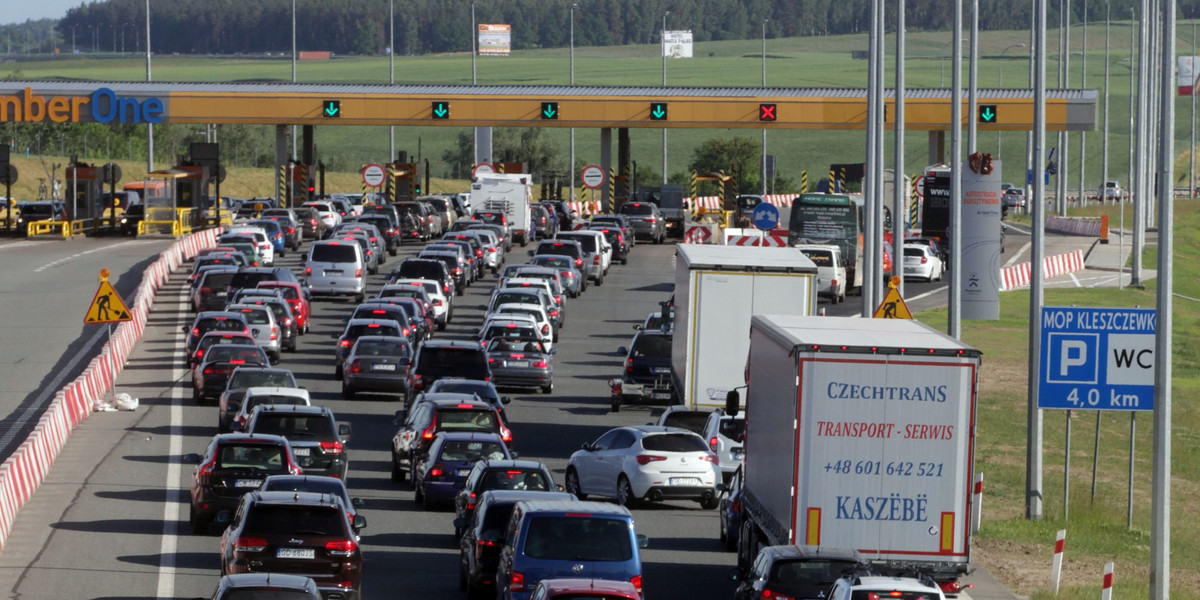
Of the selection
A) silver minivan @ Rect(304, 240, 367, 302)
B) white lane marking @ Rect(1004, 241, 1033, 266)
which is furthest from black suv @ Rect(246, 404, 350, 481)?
white lane marking @ Rect(1004, 241, 1033, 266)

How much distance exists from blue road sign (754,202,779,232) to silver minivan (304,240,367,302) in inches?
627

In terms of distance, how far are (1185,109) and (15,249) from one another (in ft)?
512

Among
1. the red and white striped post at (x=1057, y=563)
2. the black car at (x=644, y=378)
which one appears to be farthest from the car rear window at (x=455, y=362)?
the red and white striped post at (x=1057, y=563)

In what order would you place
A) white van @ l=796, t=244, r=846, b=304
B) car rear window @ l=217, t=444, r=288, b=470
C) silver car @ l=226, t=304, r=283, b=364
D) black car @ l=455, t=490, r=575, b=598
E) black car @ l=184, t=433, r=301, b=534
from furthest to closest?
white van @ l=796, t=244, r=846, b=304
silver car @ l=226, t=304, r=283, b=364
car rear window @ l=217, t=444, r=288, b=470
black car @ l=184, t=433, r=301, b=534
black car @ l=455, t=490, r=575, b=598

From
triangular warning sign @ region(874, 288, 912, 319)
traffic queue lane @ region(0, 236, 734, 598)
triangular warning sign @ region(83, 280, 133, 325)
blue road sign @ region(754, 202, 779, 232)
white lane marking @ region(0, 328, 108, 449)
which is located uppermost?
blue road sign @ region(754, 202, 779, 232)

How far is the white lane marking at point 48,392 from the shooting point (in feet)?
105

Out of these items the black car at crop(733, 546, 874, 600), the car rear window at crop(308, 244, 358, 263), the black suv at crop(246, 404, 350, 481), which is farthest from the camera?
the car rear window at crop(308, 244, 358, 263)

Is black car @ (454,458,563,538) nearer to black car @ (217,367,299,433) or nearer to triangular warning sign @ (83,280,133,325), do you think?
black car @ (217,367,299,433)

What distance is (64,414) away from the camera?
31.6 meters

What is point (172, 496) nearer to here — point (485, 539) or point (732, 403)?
point (732, 403)

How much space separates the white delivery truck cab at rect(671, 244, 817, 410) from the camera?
28625 mm

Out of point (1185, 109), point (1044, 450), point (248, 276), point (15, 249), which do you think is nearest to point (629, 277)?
point (248, 276)

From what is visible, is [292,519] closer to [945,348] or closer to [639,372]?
[945,348]

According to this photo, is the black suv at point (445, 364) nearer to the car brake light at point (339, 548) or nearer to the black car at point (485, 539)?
the black car at point (485, 539)
